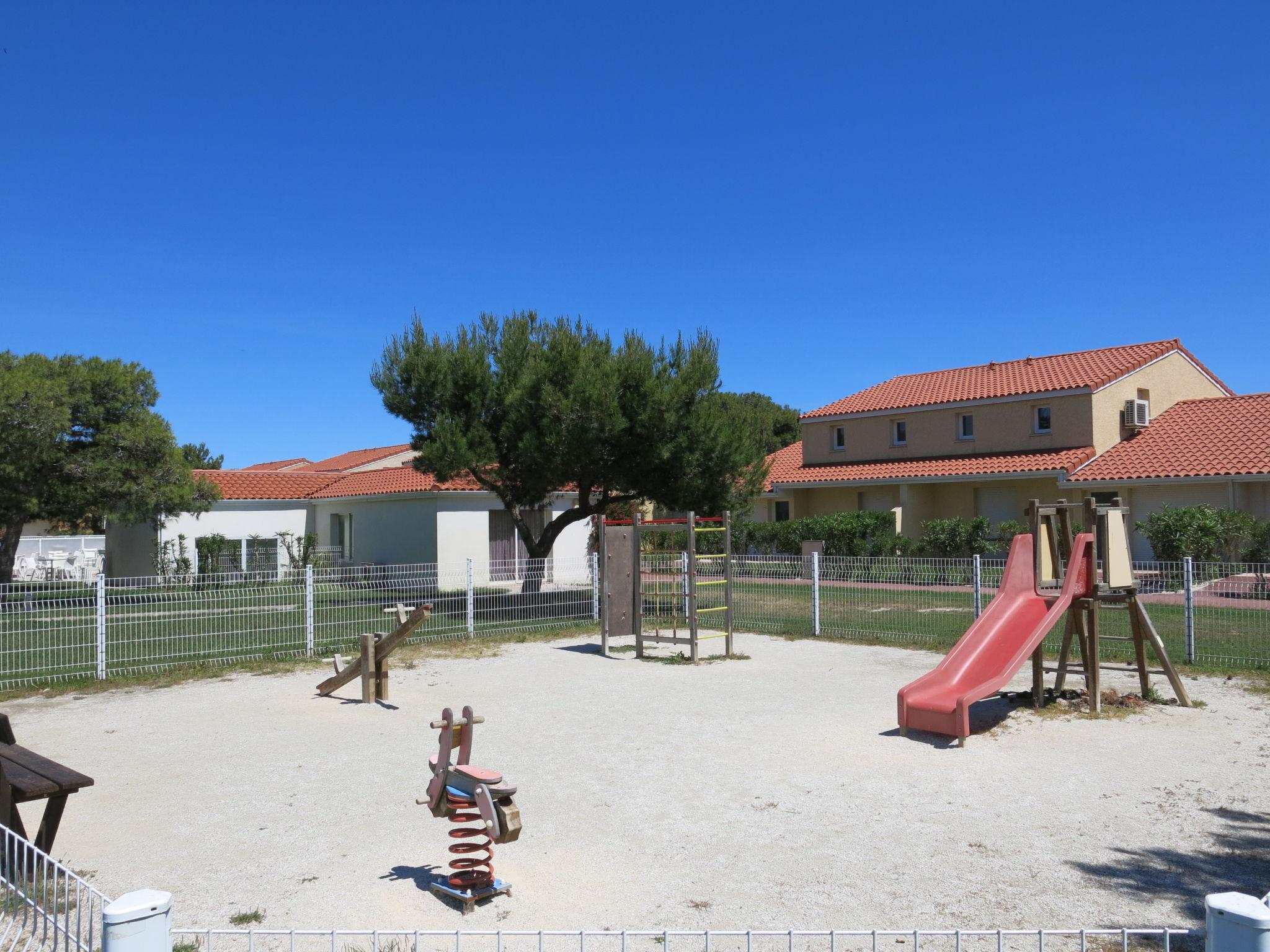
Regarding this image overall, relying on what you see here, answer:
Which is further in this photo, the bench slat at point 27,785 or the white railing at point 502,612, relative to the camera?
the white railing at point 502,612

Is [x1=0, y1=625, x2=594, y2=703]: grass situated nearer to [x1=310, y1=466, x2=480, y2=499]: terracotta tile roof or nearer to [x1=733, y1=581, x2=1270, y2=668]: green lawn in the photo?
[x1=733, y1=581, x2=1270, y2=668]: green lawn

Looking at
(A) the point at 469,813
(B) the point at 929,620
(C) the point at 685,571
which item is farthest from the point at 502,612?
(A) the point at 469,813

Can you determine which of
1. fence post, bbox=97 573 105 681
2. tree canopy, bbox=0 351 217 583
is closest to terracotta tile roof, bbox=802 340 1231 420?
tree canopy, bbox=0 351 217 583

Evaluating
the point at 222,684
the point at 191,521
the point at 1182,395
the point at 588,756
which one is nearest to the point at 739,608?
the point at 222,684

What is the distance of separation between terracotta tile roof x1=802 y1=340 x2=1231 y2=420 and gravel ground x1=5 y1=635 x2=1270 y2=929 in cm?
2091

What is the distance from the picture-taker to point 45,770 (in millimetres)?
5625

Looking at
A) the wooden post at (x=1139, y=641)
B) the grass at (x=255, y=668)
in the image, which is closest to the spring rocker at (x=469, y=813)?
the wooden post at (x=1139, y=641)

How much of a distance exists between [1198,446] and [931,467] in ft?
25.5

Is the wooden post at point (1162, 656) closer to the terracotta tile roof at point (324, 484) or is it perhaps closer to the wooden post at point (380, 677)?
the wooden post at point (380, 677)

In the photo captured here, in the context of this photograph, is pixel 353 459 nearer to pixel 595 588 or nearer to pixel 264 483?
pixel 264 483

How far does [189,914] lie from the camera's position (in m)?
4.94

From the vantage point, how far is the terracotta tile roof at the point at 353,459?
39.2 metres

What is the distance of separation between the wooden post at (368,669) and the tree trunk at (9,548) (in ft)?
57.4

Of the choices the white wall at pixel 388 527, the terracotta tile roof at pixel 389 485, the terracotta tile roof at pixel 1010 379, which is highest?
the terracotta tile roof at pixel 1010 379
